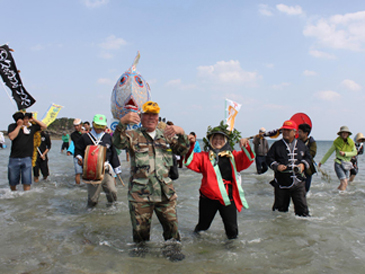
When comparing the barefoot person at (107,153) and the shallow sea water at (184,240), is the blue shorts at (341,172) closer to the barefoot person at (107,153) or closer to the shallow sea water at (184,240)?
the shallow sea water at (184,240)

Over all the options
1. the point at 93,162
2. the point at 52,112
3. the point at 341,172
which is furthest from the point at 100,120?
the point at 341,172

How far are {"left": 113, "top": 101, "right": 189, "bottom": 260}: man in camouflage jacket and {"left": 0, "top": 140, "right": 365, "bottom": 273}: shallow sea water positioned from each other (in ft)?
1.90

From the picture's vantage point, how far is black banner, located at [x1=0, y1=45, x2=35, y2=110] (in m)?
7.37

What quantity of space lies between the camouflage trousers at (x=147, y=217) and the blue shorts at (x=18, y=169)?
471 cm

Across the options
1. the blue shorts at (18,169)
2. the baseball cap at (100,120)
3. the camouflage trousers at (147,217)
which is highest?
the baseball cap at (100,120)

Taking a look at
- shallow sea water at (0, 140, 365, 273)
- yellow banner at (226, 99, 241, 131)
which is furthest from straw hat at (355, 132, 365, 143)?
yellow banner at (226, 99, 241, 131)

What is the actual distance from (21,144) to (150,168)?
4913mm

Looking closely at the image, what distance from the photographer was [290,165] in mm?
5445

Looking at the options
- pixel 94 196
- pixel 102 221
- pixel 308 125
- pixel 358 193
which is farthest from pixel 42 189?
pixel 358 193

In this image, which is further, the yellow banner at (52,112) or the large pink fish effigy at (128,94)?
the yellow banner at (52,112)

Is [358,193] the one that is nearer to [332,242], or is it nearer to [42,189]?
[332,242]

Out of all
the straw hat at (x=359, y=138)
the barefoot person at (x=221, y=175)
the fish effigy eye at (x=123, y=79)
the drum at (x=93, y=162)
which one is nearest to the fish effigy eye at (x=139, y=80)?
the fish effigy eye at (x=123, y=79)

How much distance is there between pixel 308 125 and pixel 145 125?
423 cm

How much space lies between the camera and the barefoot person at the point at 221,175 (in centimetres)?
428
